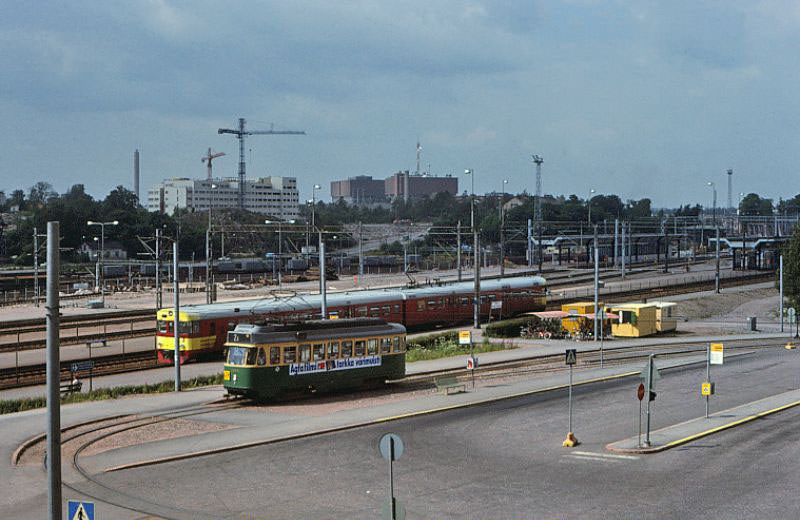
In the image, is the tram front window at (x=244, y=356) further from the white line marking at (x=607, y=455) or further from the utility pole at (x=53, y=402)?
the utility pole at (x=53, y=402)

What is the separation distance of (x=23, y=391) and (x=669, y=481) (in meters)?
26.5

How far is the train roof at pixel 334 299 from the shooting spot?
1789 inches

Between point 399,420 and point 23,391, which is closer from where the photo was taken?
point 399,420

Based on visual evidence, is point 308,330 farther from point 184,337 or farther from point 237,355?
point 184,337

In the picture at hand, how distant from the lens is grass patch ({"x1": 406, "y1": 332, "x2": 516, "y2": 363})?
154ft

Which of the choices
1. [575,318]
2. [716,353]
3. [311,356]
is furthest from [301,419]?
[575,318]

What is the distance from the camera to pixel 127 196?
177750 mm

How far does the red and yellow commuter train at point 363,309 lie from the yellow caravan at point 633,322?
8150 millimetres

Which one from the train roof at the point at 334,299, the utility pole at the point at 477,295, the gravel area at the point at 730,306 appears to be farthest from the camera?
the gravel area at the point at 730,306

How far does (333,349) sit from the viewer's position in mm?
33062

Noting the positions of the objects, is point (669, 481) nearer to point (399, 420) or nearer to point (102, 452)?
point (399, 420)

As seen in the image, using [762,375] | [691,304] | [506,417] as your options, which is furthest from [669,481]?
[691,304]

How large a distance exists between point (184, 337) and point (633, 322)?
2815 cm

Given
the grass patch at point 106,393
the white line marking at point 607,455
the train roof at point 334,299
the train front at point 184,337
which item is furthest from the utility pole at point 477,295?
the white line marking at point 607,455
